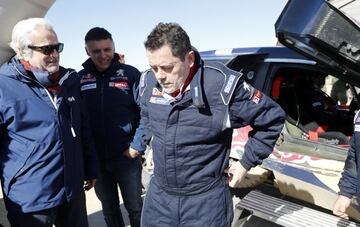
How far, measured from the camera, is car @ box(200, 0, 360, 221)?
→ 2.19 m

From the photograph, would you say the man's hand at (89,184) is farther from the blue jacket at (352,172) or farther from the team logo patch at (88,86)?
the blue jacket at (352,172)

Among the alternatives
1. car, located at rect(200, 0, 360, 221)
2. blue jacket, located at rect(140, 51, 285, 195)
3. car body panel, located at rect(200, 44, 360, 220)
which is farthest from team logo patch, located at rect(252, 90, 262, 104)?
car body panel, located at rect(200, 44, 360, 220)

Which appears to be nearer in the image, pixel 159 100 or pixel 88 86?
pixel 159 100

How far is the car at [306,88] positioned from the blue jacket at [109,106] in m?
1.14

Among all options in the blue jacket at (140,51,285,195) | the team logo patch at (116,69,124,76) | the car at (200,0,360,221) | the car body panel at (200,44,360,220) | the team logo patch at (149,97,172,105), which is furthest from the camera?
the team logo patch at (116,69,124,76)

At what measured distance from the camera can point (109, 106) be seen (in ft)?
9.42

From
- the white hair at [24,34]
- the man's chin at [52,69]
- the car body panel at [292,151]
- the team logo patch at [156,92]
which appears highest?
the white hair at [24,34]

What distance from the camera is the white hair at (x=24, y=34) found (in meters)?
2.07

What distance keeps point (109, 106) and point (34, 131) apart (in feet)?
2.82

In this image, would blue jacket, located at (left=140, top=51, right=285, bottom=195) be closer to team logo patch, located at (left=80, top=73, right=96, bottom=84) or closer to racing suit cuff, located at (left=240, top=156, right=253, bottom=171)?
racing suit cuff, located at (left=240, top=156, right=253, bottom=171)

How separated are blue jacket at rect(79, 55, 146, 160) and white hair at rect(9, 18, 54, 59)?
0.81 metres

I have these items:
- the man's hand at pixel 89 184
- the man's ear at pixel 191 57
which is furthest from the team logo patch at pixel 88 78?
the man's ear at pixel 191 57

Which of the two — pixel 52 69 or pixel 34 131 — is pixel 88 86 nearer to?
pixel 52 69

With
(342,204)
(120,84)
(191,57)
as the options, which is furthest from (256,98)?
(120,84)
